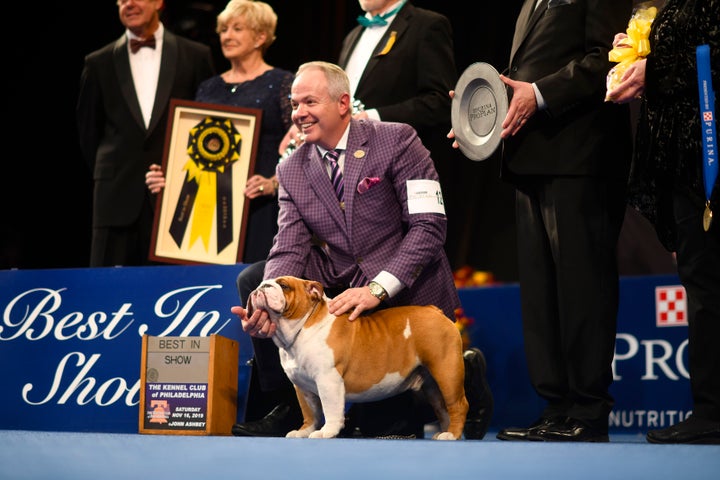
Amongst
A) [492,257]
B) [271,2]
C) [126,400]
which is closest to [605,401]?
[126,400]

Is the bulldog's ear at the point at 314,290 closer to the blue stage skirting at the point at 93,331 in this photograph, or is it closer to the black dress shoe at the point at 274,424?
the black dress shoe at the point at 274,424

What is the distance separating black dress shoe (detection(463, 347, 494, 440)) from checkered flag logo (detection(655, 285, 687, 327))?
150 centimetres

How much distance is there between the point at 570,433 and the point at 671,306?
6.59 ft

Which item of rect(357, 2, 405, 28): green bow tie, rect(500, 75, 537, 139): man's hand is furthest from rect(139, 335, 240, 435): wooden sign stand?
rect(357, 2, 405, 28): green bow tie

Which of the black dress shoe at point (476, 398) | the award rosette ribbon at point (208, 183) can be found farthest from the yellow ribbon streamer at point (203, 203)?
the black dress shoe at point (476, 398)

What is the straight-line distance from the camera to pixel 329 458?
2.40 metres

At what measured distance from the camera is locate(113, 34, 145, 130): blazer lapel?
432cm

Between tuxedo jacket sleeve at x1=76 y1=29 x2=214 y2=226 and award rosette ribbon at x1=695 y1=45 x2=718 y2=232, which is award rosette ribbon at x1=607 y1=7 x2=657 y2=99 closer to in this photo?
award rosette ribbon at x1=695 y1=45 x2=718 y2=232

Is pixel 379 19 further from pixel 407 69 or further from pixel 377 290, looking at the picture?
pixel 377 290

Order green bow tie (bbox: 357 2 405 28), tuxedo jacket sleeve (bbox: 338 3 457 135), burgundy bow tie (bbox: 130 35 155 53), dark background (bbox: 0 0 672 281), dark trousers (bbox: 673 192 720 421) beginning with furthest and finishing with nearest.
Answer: dark background (bbox: 0 0 672 281), burgundy bow tie (bbox: 130 35 155 53), green bow tie (bbox: 357 2 405 28), tuxedo jacket sleeve (bbox: 338 3 457 135), dark trousers (bbox: 673 192 720 421)

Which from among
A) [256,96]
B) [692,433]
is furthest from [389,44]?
[692,433]

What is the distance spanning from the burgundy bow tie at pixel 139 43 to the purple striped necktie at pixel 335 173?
5.63 ft

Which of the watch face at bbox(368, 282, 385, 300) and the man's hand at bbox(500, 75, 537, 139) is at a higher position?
the man's hand at bbox(500, 75, 537, 139)

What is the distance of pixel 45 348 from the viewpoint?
3.49 metres
